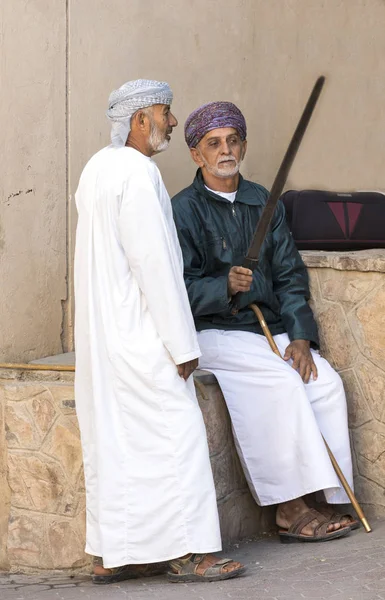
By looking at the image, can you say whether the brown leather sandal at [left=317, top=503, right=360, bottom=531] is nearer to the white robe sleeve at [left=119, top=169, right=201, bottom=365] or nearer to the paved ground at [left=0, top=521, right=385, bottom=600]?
the paved ground at [left=0, top=521, right=385, bottom=600]

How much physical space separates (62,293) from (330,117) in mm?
2394

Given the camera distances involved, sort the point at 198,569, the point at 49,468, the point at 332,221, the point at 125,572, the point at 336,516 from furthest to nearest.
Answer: the point at 332,221, the point at 336,516, the point at 49,468, the point at 125,572, the point at 198,569

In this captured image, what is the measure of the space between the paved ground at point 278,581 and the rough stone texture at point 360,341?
373mm

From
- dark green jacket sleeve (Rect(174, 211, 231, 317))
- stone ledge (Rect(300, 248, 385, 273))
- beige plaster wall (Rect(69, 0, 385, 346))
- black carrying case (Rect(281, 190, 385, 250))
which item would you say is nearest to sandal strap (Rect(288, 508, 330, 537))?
dark green jacket sleeve (Rect(174, 211, 231, 317))

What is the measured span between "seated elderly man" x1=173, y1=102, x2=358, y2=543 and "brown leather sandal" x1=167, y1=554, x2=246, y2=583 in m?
0.68

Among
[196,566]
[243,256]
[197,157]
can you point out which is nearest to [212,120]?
[197,157]

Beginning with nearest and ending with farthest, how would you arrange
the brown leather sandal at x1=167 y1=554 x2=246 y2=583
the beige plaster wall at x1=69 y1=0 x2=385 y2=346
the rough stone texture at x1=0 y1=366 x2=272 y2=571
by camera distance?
the brown leather sandal at x1=167 y1=554 x2=246 y2=583
the rough stone texture at x1=0 y1=366 x2=272 y2=571
the beige plaster wall at x1=69 y1=0 x2=385 y2=346

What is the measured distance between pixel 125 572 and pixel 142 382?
0.82 meters

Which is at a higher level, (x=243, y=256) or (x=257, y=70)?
(x=257, y=70)

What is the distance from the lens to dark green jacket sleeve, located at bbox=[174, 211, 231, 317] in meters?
5.42

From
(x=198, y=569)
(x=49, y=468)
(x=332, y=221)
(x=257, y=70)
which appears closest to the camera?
(x=198, y=569)

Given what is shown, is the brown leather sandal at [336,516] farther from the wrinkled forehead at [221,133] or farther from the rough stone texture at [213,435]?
the wrinkled forehead at [221,133]

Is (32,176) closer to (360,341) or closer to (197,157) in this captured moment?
(197,157)

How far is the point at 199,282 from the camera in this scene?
549 cm
